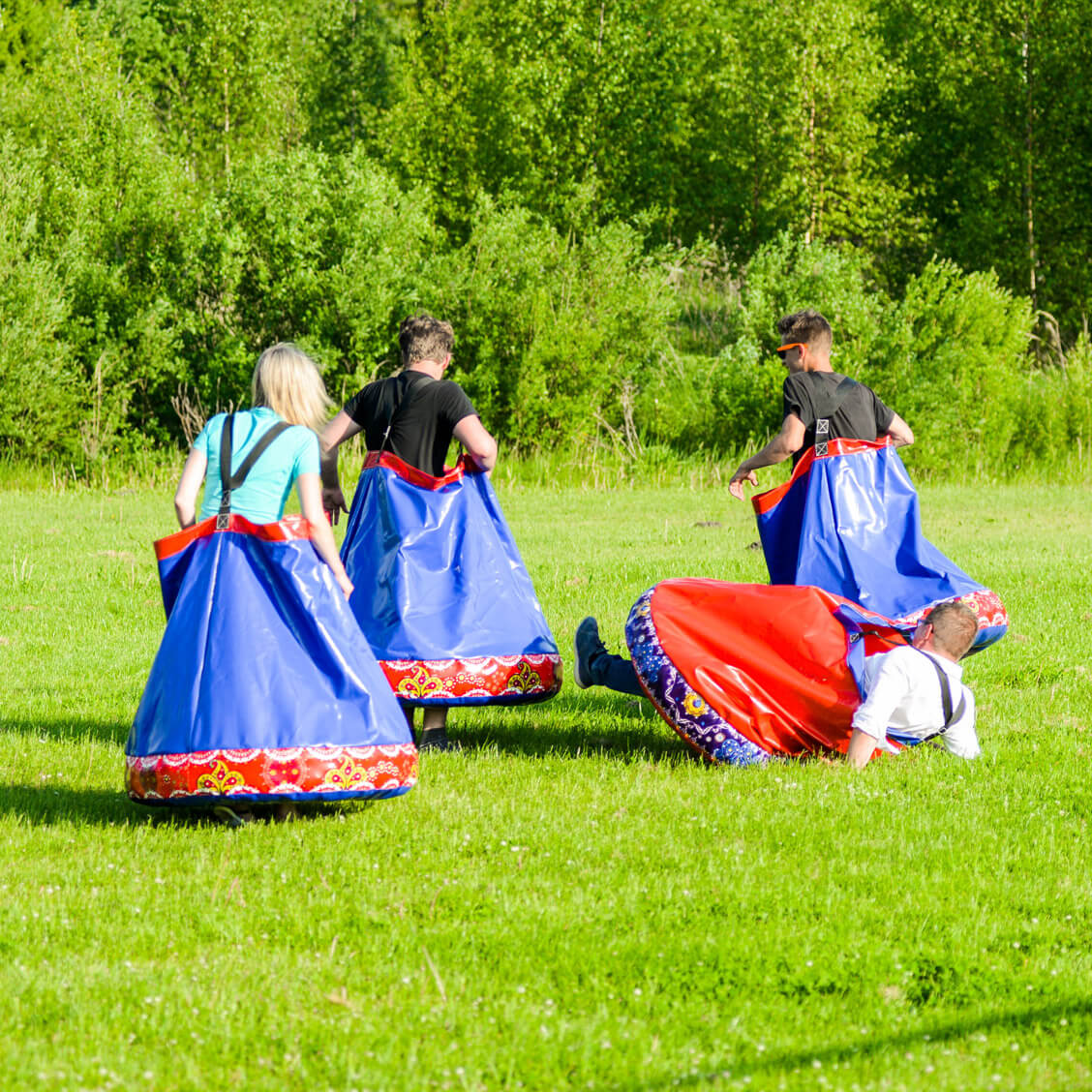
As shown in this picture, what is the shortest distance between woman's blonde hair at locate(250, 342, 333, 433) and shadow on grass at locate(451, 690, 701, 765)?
2492mm

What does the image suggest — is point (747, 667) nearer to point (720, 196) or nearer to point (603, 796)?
point (603, 796)

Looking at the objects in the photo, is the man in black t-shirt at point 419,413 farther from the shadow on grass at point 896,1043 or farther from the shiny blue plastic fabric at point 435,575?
the shadow on grass at point 896,1043

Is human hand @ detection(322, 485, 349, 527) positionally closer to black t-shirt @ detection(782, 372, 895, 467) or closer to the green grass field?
the green grass field

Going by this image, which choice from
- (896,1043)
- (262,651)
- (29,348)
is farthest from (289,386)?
(29,348)

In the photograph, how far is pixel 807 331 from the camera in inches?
342

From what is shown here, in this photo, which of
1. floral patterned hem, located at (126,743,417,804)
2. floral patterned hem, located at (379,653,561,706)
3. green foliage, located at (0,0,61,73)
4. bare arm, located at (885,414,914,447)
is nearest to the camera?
floral patterned hem, located at (126,743,417,804)

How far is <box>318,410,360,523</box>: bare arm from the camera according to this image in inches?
310

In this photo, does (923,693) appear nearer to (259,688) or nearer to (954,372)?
(259,688)

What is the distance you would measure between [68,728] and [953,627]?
205 inches

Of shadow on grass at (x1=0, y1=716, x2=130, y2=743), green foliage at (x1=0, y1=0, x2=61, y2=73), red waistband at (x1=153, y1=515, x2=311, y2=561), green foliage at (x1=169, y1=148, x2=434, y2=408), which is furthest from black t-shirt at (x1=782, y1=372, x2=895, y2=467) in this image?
green foliage at (x1=0, y1=0, x2=61, y2=73)

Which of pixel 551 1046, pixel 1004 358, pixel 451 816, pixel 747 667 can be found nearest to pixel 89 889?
pixel 451 816

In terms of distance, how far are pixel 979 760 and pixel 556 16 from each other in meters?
40.9

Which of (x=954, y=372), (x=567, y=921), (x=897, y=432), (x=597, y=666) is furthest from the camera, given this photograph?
(x=954, y=372)

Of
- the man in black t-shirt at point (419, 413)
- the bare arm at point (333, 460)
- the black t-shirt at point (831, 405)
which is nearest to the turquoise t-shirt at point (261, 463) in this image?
the bare arm at point (333, 460)
